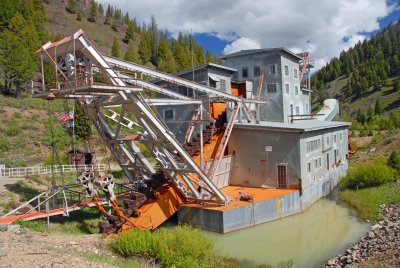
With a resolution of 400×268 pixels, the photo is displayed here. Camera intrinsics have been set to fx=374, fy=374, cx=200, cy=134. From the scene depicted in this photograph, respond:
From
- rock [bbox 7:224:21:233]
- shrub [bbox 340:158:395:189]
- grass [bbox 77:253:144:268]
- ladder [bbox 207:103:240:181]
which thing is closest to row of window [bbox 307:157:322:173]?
shrub [bbox 340:158:395:189]

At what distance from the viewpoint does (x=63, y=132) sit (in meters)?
43.8

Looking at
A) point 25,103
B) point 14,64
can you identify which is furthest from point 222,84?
point 14,64

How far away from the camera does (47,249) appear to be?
10.4 m

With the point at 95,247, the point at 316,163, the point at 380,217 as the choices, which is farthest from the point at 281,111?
the point at 95,247

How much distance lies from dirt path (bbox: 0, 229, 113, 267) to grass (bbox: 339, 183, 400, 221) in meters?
13.9

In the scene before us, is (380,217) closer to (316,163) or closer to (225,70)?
(316,163)

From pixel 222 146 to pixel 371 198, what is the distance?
9302 millimetres

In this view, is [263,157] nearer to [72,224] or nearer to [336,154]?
[336,154]

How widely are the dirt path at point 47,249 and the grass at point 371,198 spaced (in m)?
13.9

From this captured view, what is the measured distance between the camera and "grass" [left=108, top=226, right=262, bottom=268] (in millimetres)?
10945

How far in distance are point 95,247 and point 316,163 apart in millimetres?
15446

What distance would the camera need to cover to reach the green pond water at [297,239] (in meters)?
14.6

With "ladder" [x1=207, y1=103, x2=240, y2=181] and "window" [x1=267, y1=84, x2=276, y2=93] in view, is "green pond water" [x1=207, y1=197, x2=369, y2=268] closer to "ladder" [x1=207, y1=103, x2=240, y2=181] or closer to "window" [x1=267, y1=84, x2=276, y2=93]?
"ladder" [x1=207, y1=103, x2=240, y2=181]

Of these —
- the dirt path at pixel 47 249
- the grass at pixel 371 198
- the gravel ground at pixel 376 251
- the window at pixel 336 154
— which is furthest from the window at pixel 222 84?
the dirt path at pixel 47 249
